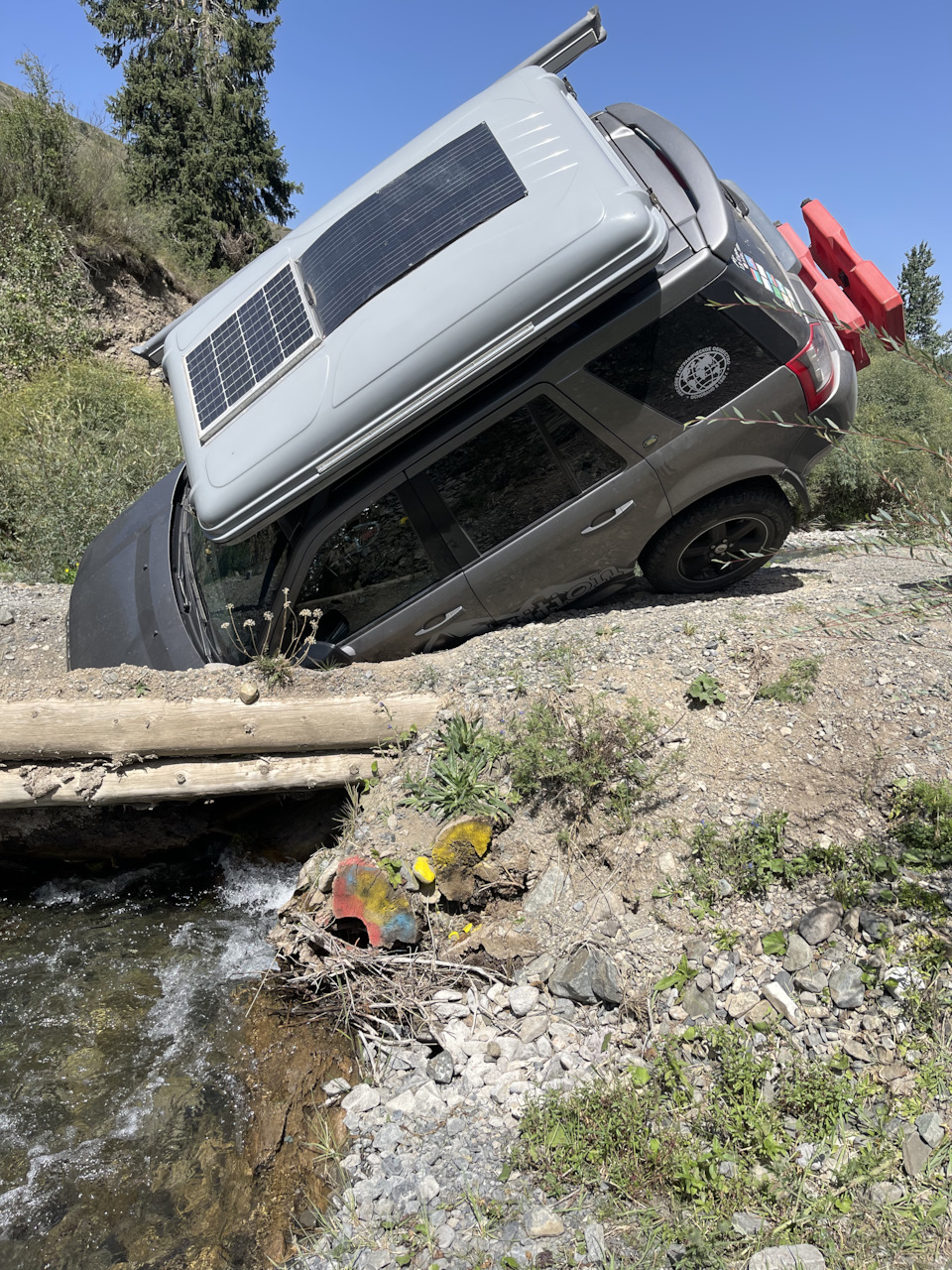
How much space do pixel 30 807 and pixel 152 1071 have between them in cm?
Answer: 179

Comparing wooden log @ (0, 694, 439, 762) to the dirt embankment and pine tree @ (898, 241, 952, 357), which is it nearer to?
the dirt embankment

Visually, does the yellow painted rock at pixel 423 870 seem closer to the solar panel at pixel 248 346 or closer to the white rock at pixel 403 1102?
the white rock at pixel 403 1102

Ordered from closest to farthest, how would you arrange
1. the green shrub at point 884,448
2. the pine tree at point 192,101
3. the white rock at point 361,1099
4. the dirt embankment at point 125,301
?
the white rock at point 361,1099, the green shrub at point 884,448, the dirt embankment at point 125,301, the pine tree at point 192,101

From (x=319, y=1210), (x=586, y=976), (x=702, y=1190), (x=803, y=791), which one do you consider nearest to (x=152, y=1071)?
(x=319, y=1210)

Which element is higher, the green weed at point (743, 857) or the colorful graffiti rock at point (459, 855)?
the green weed at point (743, 857)

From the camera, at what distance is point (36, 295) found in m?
10.8

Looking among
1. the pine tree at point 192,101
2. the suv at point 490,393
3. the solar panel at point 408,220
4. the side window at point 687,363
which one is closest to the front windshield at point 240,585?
the suv at point 490,393

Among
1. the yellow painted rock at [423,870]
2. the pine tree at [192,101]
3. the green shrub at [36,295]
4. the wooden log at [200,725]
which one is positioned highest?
the pine tree at [192,101]

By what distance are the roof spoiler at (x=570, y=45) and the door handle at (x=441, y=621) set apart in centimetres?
324

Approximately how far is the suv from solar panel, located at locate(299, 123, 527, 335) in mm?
17

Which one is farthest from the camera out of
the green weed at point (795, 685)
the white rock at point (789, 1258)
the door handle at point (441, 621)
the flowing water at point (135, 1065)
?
the door handle at point (441, 621)

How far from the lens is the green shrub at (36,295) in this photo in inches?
399

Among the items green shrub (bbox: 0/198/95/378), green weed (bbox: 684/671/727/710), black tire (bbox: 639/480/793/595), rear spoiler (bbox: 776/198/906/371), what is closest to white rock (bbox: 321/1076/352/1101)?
green weed (bbox: 684/671/727/710)

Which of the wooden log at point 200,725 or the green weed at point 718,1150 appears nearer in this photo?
the green weed at point 718,1150
